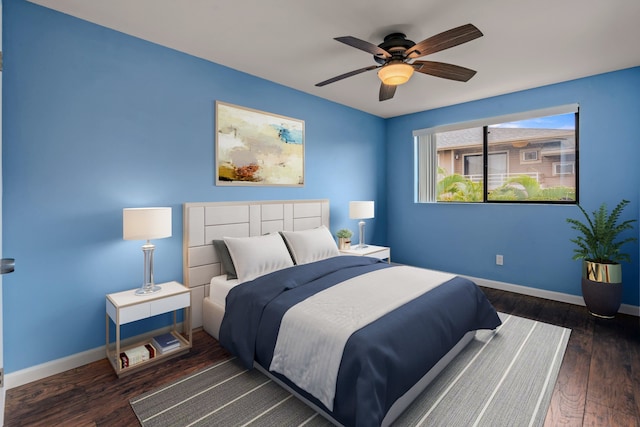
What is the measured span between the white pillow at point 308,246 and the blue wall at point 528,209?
2079mm

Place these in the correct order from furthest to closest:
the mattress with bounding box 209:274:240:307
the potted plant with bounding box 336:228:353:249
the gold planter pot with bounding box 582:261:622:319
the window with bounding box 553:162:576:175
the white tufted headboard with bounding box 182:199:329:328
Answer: the potted plant with bounding box 336:228:353:249 → the window with bounding box 553:162:576:175 → the gold planter pot with bounding box 582:261:622:319 → the white tufted headboard with bounding box 182:199:329:328 → the mattress with bounding box 209:274:240:307

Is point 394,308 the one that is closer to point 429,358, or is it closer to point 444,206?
point 429,358

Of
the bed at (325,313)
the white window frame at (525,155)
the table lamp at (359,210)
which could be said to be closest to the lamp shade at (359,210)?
the table lamp at (359,210)

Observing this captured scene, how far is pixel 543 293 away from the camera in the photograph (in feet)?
12.7

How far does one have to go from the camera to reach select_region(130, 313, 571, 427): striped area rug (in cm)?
184

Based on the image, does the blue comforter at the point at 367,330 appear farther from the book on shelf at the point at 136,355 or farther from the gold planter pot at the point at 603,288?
the gold planter pot at the point at 603,288

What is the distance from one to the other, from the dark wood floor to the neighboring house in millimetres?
1947

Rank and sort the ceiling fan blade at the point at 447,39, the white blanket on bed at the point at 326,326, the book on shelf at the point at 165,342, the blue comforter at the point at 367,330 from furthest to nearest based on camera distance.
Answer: the book on shelf at the point at 165,342
the ceiling fan blade at the point at 447,39
the white blanket on bed at the point at 326,326
the blue comforter at the point at 367,330

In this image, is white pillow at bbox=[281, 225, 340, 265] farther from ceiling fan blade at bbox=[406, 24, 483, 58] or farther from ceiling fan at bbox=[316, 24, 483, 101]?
ceiling fan blade at bbox=[406, 24, 483, 58]

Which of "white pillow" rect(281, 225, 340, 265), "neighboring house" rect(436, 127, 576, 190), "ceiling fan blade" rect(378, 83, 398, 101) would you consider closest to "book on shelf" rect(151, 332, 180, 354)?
"white pillow" rect(281, 225, 340, 265)

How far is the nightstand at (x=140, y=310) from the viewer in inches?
88.5

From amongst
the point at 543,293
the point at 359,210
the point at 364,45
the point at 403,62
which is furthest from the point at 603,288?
the point at 364,45

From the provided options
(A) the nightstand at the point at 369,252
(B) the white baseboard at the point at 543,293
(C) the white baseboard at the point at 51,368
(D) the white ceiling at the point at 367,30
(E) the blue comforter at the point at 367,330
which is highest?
(D) the white ceiling at the point at 367,30

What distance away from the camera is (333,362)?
68.1 inches
